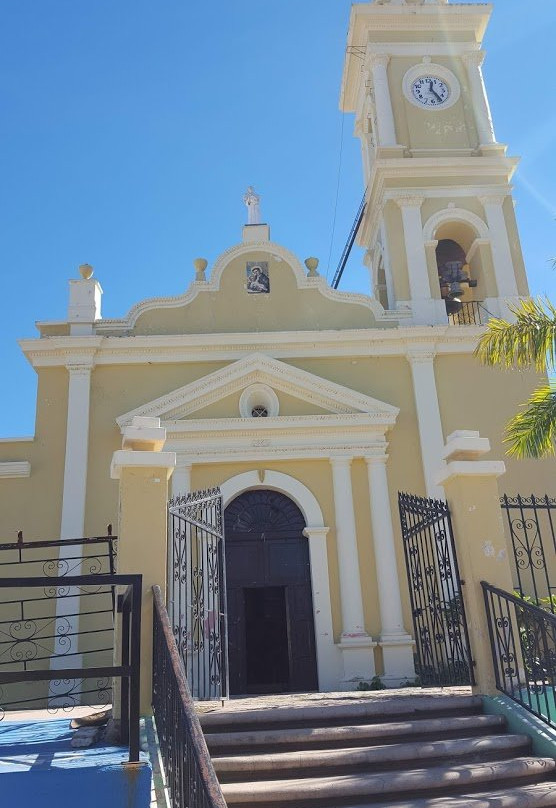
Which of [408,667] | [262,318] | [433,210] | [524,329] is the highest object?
[433,210]

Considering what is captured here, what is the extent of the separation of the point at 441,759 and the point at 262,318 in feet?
32.3

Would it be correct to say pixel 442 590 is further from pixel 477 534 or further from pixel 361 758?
pixel 361 758

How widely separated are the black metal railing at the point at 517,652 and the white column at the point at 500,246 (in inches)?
362

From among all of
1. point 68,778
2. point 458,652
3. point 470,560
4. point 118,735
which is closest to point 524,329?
point 470,560

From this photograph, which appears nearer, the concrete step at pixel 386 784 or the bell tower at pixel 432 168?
the concrete step at pixel 386 784

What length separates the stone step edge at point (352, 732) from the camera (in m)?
5.82

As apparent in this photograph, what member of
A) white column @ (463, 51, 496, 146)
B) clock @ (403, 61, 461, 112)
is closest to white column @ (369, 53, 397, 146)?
clock @ (403, 61, 461, 112)

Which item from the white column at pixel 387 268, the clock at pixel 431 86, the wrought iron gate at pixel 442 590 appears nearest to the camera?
the wrought iron gate at pixel 442 590

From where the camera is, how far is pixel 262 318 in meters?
14.6

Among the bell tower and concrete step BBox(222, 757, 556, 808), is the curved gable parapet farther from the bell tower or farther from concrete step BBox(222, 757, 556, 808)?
concrete step BBox(222, 757, 556, 808)

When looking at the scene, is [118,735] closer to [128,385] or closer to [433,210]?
[128,385]

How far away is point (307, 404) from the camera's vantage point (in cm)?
1366

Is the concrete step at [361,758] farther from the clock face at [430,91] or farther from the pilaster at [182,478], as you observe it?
the clock face at [430,91]

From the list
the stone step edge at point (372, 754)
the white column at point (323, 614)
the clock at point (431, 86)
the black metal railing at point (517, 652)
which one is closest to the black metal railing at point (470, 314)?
the clock at point (431, 86)
